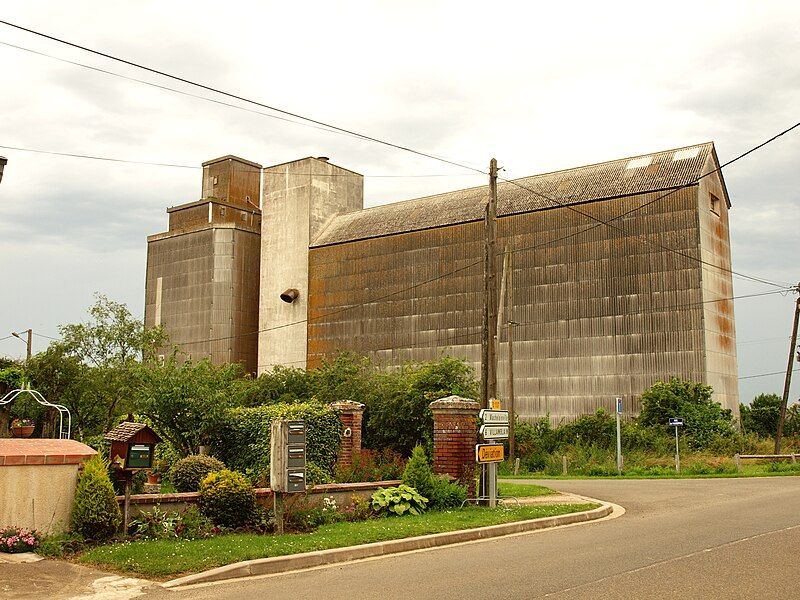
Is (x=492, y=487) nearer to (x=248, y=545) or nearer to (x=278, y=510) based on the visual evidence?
(x=278, y=510)

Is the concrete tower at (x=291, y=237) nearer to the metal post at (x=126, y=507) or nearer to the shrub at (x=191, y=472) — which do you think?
the shrub at (x=191, y=472)

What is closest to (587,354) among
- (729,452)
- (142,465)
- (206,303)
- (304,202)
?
(729,452)

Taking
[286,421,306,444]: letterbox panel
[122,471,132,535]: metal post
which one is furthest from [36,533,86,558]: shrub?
[286,421,306,444]: letterbox panel

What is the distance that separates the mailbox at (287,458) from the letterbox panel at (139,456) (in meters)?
1.93

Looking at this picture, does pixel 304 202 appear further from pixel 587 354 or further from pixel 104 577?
pixel 104 577

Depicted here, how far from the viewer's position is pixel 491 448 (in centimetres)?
1688

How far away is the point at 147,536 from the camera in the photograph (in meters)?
12.5

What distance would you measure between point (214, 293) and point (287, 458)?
44.3 meters

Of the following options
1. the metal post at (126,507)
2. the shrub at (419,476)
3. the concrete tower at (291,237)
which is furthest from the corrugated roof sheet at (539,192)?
the metal post at (126,507)

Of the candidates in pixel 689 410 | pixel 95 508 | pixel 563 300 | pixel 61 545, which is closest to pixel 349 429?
pixel 95 508

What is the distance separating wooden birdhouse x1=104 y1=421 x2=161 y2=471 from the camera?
12.9 metres

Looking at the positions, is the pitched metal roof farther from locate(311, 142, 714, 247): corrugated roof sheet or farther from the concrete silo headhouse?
locate(311, 142, 714, 247): corrugated roof sheet

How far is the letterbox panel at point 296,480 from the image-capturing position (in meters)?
13.2

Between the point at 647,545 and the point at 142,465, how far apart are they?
25.6 feet
